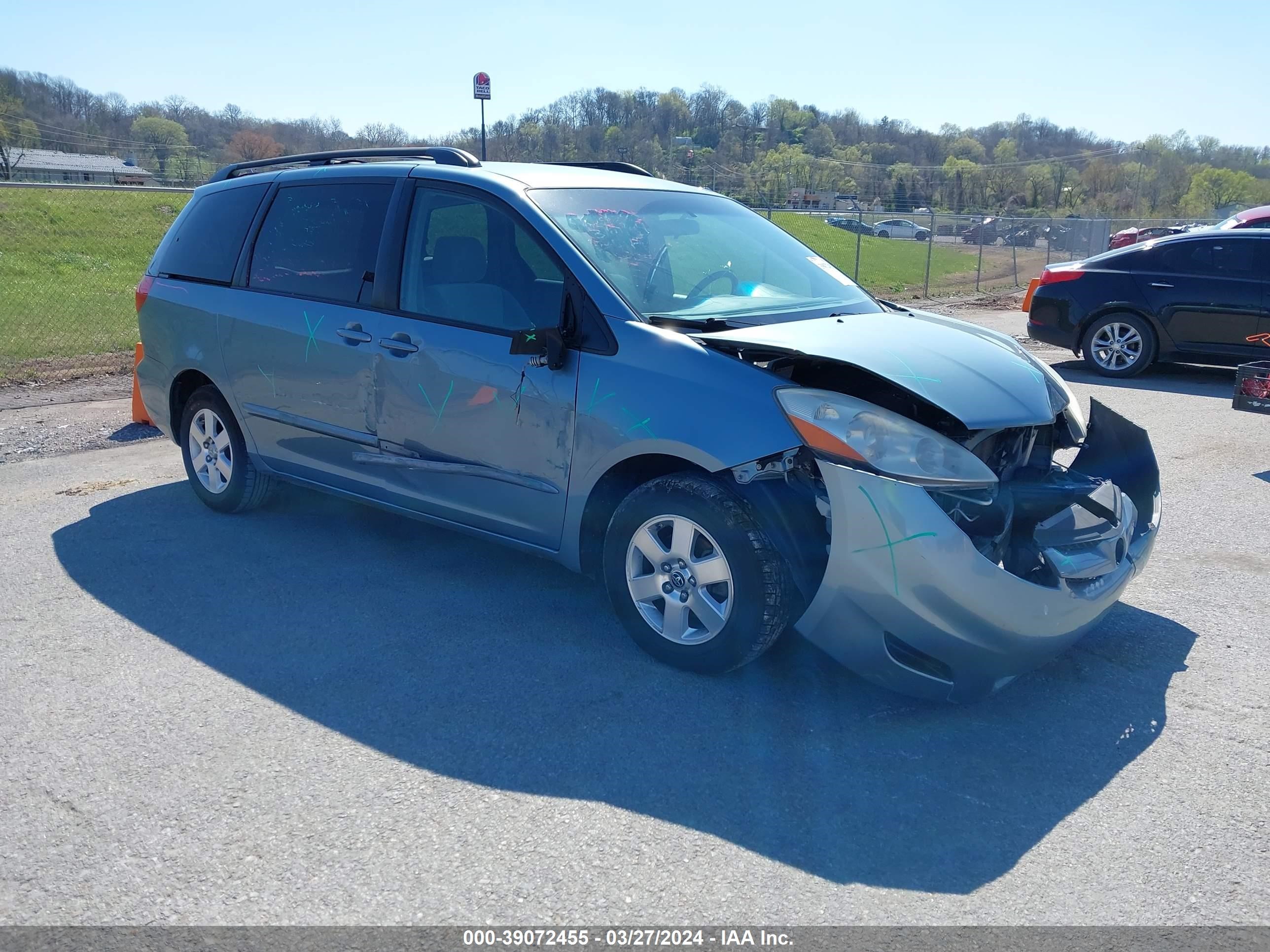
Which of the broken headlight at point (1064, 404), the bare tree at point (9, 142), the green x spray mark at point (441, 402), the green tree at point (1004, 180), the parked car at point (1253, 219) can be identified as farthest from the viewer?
the green tree at point (1004, 180)

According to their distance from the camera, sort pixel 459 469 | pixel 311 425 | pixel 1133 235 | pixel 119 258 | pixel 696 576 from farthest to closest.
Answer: pixel 1133 235 → pixel 119 258 → pixel 311 425 → pixel 459 469 → pixel 696 576

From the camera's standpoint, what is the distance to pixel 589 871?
2.78 m

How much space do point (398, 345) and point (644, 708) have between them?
6.68ft

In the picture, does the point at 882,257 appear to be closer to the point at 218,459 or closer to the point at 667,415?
the point at 218,459

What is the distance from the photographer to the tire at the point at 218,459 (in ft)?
18.9

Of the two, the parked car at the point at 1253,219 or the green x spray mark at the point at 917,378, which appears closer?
the green x spray mark at the point at 917,378

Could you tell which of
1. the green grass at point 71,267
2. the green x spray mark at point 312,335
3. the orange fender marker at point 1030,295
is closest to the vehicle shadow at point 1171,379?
the orange fender marker at point 1030,295

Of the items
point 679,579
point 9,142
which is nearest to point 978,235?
point 679,579

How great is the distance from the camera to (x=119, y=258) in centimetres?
2528

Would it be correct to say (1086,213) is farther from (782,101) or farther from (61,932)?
(61,932)

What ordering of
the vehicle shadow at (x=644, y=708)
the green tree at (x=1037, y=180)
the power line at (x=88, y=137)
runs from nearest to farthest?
the vehicle shadow at (x=644, y=708) < the power line at (x=88, y=137) < the green tree at (x=1037, y=180)

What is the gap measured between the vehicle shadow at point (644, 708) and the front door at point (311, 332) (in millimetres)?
609

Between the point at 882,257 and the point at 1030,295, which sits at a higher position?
the point at 1030,295

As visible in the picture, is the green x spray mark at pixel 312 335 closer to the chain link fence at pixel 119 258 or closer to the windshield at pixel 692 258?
the windshield at pixel 692 258
